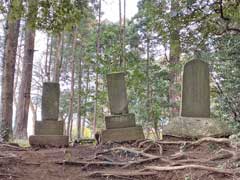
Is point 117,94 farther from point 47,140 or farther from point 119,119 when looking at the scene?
point 47,140

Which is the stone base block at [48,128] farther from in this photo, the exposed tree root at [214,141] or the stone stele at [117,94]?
the exposed tree root at [214,141]

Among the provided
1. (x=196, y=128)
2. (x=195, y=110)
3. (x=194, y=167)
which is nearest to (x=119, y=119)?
(x=195, y=110)

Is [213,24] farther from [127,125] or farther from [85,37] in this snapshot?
[85,37]

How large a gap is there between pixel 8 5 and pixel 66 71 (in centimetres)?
1397

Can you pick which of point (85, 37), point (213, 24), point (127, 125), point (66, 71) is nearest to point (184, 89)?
point (127, 125)

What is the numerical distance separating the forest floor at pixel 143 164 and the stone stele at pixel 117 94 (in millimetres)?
1547

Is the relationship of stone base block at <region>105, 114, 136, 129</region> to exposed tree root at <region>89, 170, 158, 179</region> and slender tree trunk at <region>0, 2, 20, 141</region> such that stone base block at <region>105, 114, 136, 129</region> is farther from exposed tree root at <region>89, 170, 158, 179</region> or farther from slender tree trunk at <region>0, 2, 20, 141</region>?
slender tree trunk at <region>0, 2, 20, 141</region>

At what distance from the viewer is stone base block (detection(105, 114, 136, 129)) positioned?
21.9 ft

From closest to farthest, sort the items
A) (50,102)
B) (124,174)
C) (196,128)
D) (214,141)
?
(124,174)
(214,141)
(196,128)
(50,102)

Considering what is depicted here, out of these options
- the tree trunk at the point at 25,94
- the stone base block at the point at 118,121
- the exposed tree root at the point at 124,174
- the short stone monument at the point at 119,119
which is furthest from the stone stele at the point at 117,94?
the tree trunk at the point at 25,94

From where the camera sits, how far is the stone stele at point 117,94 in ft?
22.6

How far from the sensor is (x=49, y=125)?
7.08 metres

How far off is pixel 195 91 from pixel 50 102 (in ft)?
11.3

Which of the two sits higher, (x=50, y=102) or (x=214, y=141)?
(x=50, y=102)
